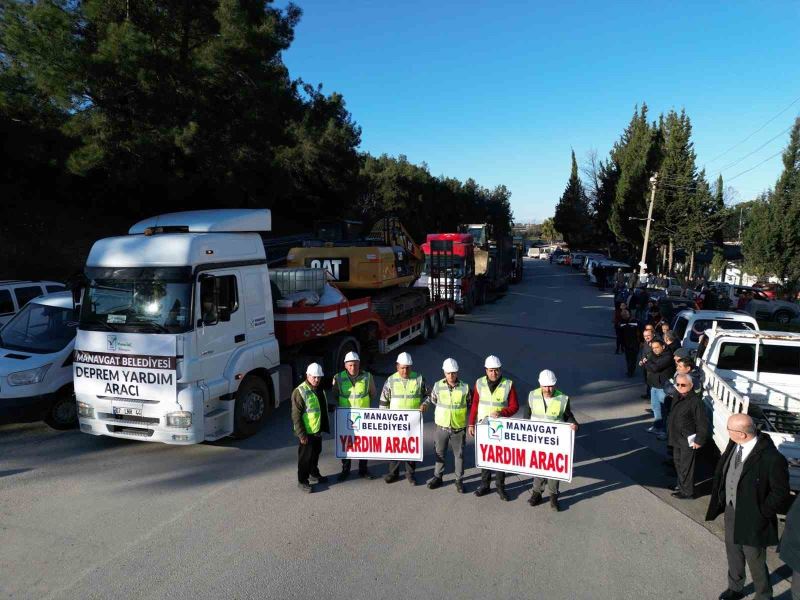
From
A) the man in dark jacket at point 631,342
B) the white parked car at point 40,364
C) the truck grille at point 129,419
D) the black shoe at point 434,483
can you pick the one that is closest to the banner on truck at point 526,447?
the black shoe at point 434,483

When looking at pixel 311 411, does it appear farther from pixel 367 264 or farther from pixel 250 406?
pixel 367 264

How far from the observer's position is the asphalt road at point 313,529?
445 cm

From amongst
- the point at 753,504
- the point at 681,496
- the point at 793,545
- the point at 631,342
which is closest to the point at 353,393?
the point at 681,496

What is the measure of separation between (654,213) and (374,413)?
121 ft

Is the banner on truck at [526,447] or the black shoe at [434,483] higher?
the banner on truck at [526,447]

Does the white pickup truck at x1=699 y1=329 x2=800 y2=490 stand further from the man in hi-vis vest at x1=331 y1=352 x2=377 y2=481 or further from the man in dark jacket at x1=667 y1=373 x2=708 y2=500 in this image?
the man in hi-vis vest at x1=331 y1=352 x2=377 y2=481

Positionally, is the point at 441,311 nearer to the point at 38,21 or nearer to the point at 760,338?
the point at 760,338

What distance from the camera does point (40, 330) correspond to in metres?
8.48

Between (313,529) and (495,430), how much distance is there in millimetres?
2148

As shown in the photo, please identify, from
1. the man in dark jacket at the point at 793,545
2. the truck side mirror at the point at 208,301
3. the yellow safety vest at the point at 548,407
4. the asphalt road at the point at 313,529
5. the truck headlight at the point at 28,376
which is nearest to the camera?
the man in dark jacket at the point at 793,545

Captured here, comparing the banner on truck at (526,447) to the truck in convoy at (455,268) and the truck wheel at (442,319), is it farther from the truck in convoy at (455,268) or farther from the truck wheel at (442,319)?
the truck in convoy at (455,268)

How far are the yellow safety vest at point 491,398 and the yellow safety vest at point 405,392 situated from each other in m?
0.73

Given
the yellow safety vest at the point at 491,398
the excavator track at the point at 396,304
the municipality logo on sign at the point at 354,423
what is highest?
the excavator track at the point at 396,304

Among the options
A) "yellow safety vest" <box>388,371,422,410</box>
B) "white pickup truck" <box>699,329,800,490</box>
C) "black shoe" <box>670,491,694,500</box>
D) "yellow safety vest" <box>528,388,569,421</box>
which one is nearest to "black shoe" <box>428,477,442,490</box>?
"yellow safety vest" <box>388,371,422,410</box>
